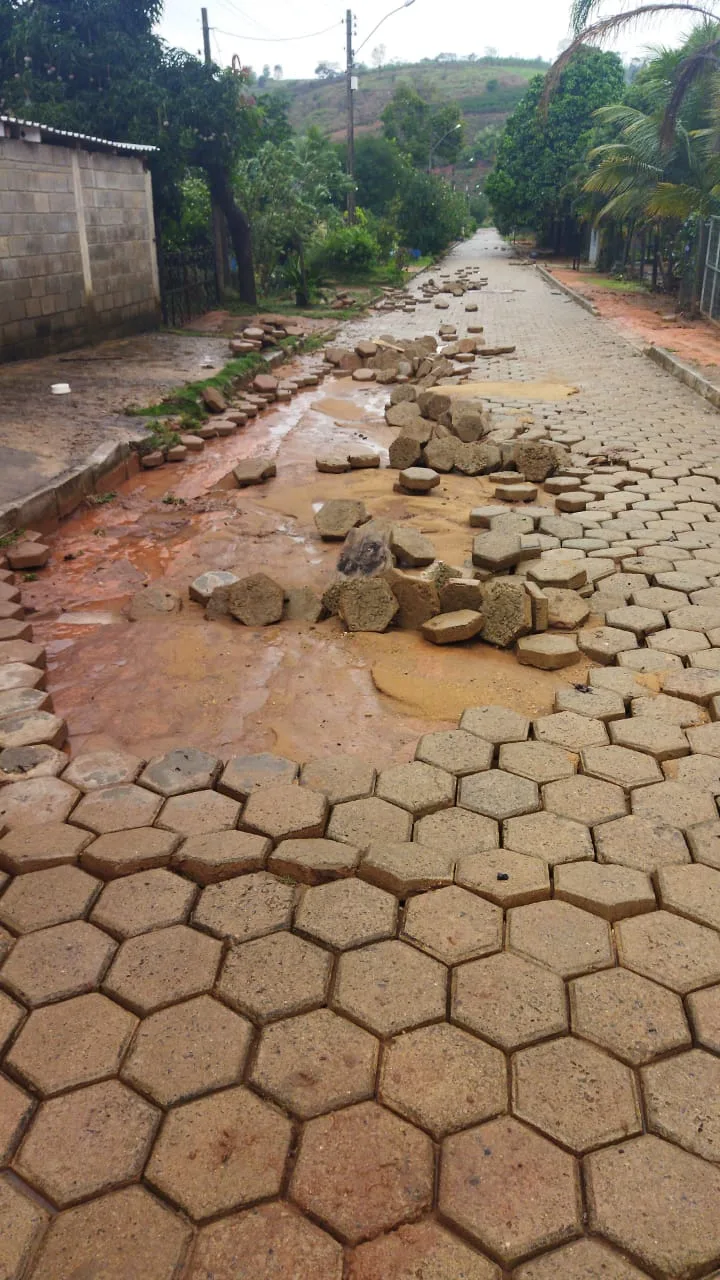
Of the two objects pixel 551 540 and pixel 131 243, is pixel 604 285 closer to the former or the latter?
pixel 131 243

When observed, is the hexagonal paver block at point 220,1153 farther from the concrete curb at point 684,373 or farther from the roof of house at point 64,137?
the roof of house at point 64,137

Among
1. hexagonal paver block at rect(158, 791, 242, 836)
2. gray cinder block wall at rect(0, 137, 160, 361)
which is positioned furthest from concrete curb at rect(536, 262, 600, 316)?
hexagonal paver block at rect(158, 791, 242, 836)

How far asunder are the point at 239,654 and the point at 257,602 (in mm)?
449

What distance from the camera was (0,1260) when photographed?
1.74 metres

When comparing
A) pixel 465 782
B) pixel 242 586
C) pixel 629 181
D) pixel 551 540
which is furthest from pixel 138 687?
pixel 629 181

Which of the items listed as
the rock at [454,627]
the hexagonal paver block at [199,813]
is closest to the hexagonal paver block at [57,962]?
the hexagonal paver block at [199,813]

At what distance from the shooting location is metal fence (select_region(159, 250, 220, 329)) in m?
16.2

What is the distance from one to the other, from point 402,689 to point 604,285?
27.2m

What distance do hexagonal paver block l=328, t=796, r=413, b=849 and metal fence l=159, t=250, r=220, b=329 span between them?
48.3 ft

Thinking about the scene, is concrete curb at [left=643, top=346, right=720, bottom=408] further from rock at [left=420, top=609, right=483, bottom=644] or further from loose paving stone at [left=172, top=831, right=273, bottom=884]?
loose paving stone at [left=172, top=831, right=273, bottom=884]

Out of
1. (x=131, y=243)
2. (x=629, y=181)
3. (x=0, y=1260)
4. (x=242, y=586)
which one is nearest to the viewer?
(x=0, y=1260)

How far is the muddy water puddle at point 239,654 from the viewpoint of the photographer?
12.4 feet

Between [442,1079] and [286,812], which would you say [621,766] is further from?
[442,1079]

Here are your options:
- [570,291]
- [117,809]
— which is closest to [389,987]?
[117,809]
